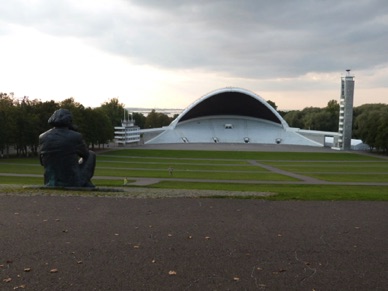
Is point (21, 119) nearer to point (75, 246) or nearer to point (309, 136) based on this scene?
point (75, 246)

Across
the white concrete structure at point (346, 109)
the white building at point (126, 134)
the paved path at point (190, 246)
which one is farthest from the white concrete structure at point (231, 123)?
the paved path at point (190, 246)

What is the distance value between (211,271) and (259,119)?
9722cm

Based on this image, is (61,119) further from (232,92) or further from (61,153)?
(232,92)

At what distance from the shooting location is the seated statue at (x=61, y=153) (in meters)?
14.5

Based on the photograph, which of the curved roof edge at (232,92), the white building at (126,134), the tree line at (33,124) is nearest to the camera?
the tree line at (33,124)

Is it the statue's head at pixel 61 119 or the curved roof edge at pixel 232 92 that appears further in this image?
the curved roof edge at pixel 232 92

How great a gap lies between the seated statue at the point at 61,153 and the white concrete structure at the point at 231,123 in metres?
72.2

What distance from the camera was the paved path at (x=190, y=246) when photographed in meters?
5.59

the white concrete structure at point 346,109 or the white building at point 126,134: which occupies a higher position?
the white concrete structure at point 346,109

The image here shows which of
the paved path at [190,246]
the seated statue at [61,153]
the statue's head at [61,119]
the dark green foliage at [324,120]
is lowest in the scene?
the paved path at [190,246]

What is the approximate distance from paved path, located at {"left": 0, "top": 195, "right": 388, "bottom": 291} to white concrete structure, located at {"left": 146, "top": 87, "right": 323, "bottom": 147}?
77787mm

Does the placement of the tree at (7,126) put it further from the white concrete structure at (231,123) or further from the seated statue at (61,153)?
the white concrete structure at (231,123)

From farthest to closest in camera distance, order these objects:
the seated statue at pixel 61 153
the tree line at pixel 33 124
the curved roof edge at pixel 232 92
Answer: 1. the curved roof edge at pixel 232 92
2. the tree line at pixel 33 124
3. the seated statue at pixel 61 153

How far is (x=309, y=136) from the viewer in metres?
89.6
